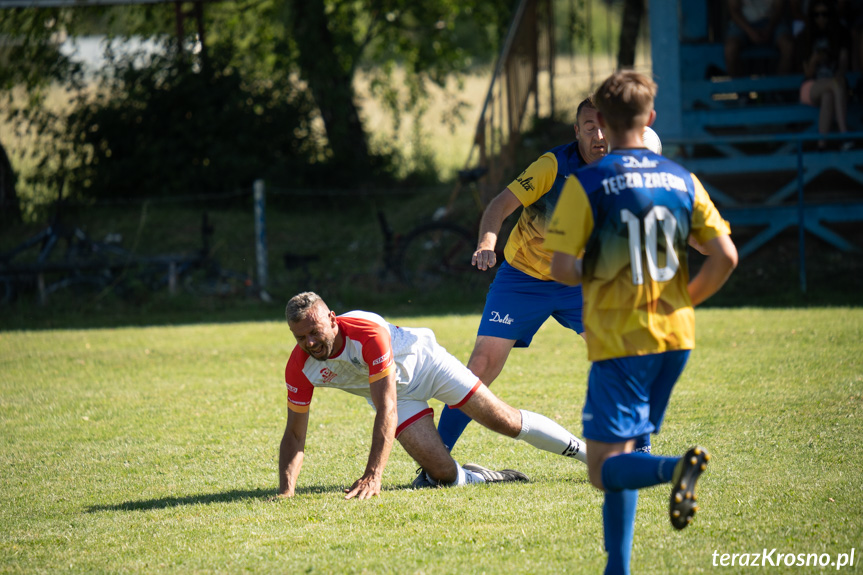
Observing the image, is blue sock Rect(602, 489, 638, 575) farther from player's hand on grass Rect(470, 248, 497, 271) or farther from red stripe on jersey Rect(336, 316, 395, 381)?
red stripe on jersey Rect(336, 316, 395, 381)

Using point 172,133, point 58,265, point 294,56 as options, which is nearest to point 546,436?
point 58,265

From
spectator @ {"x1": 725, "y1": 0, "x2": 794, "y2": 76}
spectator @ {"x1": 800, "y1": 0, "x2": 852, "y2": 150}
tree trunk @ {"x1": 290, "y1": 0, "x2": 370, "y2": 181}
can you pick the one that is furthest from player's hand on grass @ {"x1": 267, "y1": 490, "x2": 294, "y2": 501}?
tree trunk @ {"x1": 290, "y1": 0, "x2": 370, "y2": 181}

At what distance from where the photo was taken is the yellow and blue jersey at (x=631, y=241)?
3.06 m

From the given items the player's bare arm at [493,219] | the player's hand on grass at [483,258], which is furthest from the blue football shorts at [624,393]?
the player's bare arm at [493,219]

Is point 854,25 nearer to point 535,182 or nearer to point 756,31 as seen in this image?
point 756,31

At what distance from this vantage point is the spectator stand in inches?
490

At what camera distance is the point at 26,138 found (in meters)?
17.4

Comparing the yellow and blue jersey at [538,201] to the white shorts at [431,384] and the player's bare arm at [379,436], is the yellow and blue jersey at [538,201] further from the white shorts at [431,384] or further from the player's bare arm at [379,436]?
the player's bare arm at [379,436]

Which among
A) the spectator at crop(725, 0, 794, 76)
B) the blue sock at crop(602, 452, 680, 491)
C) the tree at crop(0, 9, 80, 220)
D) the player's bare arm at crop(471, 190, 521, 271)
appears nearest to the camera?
the blue sock at crop(602, 452, 680, 491)

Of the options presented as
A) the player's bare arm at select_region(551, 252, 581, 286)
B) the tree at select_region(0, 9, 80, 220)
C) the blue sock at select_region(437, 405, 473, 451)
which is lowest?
the blue sock at select_region(437, 405, 473, 451)

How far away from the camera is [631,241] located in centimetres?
307

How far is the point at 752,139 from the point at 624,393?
962 cm

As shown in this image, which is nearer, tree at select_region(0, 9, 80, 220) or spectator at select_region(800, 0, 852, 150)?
spectator at select_region(800, 0, 852, 150)

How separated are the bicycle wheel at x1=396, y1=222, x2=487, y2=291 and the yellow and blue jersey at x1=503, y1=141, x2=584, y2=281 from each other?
25.3 feet
